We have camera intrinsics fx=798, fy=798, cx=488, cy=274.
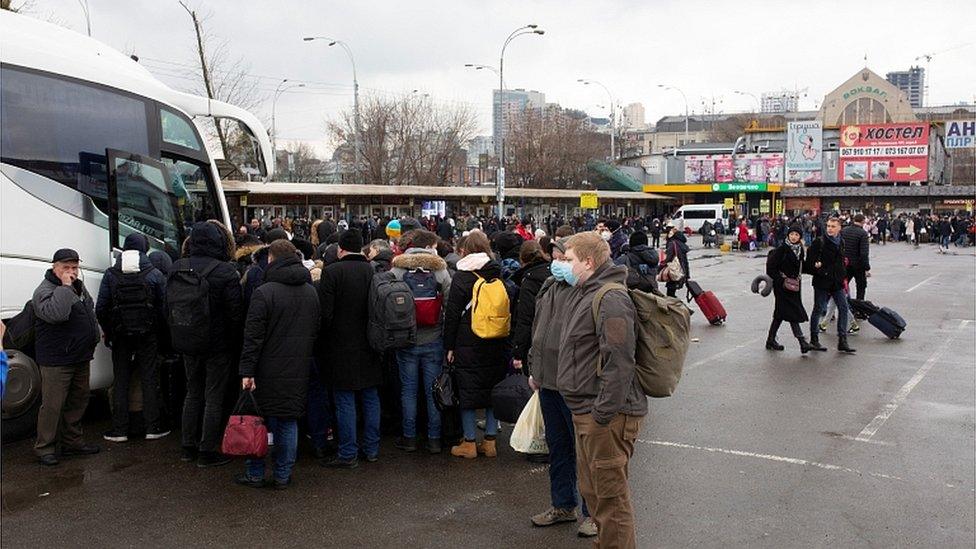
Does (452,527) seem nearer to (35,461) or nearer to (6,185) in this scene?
(35,461)

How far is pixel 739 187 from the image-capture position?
63688 mm

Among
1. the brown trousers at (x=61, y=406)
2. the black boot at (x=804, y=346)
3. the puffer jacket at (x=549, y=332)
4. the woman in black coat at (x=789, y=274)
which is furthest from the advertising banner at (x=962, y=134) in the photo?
the brown trousers at (x=61, y=406)

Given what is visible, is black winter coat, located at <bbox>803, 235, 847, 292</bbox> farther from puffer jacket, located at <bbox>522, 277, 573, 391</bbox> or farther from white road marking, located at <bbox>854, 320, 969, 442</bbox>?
puffer jacket, located at <bbox>522, 277, 573, 391</bbox>

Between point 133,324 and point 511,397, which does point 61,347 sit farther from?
point 511,397

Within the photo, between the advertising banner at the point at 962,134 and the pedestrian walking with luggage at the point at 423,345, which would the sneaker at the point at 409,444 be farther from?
the advertising banner at the point at 962,134

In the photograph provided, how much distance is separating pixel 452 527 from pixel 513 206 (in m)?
46.3

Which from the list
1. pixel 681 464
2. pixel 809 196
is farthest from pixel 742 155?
pixel 681 464

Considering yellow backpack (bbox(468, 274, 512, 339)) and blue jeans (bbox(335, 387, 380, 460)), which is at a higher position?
yellow backpack (bbox(468, 274, 512, 339))

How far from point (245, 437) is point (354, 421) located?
3.17 feet

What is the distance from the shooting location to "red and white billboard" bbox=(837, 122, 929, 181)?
59281 millimetres

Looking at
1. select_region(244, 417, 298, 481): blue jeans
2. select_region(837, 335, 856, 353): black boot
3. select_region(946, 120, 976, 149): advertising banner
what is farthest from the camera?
select_region(946, 120, 976, 149): advertising banner

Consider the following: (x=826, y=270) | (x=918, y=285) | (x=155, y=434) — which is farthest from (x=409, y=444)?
(x=918, y=285)

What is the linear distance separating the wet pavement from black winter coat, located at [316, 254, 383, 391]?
2.52 feet

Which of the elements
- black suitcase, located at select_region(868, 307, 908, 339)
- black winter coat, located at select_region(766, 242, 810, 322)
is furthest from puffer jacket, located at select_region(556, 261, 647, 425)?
black suitcase, located at select_region(868, 307, 908, 339)
